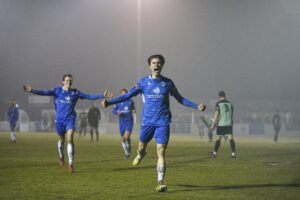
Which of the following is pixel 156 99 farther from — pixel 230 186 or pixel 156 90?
pixel 230 186

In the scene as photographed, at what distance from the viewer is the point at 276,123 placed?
4100cm

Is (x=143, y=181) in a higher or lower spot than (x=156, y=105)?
lower

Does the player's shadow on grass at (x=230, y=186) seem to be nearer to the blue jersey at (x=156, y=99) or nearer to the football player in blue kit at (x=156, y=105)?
the football player in blue kit at (x=156, y=105)

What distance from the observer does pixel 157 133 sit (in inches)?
424

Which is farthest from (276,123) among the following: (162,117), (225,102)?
(162,117)

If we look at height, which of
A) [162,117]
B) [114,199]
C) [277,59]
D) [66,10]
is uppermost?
[66,10]

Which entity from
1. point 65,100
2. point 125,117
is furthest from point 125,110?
point 65,100

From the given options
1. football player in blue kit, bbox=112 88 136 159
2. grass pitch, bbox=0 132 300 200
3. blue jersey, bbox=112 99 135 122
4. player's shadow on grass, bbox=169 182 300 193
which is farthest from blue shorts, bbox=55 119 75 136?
blue jersey, bbox=112 99 135 122

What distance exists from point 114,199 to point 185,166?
7.58 m

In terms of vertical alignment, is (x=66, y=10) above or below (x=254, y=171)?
above

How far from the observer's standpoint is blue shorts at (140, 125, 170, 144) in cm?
1069

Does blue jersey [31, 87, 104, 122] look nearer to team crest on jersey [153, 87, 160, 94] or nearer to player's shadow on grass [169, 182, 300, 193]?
team crest on jersey [153, 87, 160, 94]

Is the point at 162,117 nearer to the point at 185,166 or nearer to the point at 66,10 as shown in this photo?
the point at 185,166

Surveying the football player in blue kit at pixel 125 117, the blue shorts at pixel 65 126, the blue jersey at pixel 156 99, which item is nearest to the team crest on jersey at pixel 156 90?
the blue jersey at pixel 156 99
